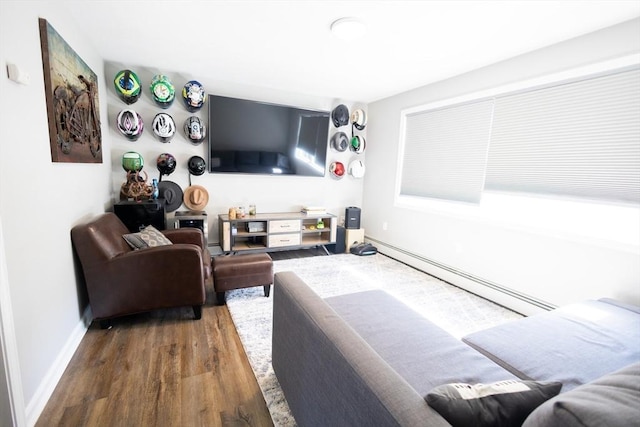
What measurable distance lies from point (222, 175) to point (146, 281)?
2066mm

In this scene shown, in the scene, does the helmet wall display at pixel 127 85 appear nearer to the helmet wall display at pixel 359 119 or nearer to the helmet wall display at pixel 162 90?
the helmet wall display at pixel 162 90

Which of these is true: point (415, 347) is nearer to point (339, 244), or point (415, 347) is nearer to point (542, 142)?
point (542, 142)

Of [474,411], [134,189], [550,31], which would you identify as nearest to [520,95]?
[550,31]

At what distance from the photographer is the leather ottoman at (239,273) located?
254 centimetres

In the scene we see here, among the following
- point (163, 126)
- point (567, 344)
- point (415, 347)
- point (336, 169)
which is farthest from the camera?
point (336, 169)

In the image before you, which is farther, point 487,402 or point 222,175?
point 222,175

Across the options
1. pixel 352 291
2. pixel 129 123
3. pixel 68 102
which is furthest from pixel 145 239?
pixel 352 291

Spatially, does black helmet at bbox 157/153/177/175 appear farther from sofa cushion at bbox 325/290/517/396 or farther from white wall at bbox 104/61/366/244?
sofa cushion at bbox 325/290/517/396

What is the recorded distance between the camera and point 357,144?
456cm

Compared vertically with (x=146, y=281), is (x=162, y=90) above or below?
above

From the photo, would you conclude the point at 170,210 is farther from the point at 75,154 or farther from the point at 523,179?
the point at 523,179

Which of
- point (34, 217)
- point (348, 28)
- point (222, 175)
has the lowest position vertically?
point (34, 217)

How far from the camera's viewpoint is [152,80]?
332cm

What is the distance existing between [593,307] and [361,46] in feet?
8.47
